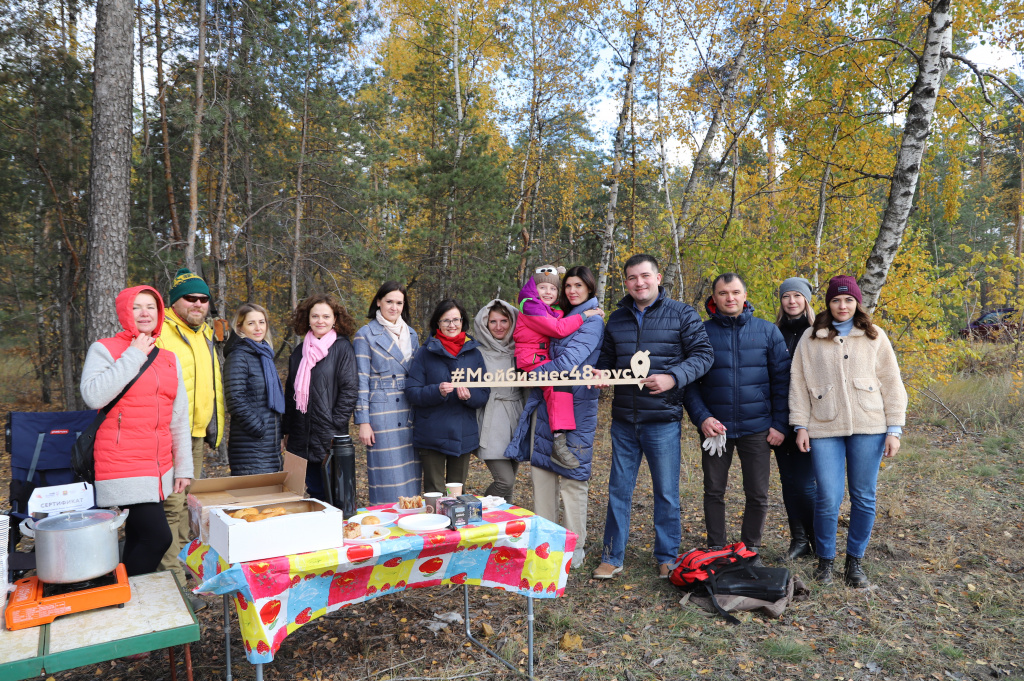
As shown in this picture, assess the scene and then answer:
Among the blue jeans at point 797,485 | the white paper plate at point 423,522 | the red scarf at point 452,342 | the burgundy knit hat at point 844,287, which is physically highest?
the burgundy knit hat at point 844,287

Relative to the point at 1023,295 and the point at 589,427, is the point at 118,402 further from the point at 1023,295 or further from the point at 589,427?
the point at 1023,295

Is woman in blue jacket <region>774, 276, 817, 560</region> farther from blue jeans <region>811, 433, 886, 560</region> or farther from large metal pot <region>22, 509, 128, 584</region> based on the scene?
large metal pot <region>22, 509, 128, 584</region>

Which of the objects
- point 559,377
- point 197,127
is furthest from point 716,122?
point 197,127

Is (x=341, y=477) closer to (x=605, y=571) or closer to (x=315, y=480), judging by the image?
(x=315, y=480)

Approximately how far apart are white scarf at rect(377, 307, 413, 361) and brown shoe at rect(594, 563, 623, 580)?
188 cm

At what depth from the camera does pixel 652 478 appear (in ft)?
12.8

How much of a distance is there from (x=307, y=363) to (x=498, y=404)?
1.24 m

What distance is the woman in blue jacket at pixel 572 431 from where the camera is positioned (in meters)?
3.81

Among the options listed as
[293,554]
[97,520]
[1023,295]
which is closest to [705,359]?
[293,554]

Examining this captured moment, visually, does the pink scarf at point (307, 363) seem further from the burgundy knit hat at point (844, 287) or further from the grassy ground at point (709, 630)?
the burgundy knit hat at point (844, 287)

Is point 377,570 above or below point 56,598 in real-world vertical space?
below

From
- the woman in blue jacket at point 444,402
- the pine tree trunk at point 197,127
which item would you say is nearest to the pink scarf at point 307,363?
the woman in blue jacket at point 444,402

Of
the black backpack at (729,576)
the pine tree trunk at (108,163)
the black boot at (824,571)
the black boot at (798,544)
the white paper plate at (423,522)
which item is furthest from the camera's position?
the pine tree trunk at (108,163)

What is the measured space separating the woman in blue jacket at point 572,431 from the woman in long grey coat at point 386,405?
695 mm
